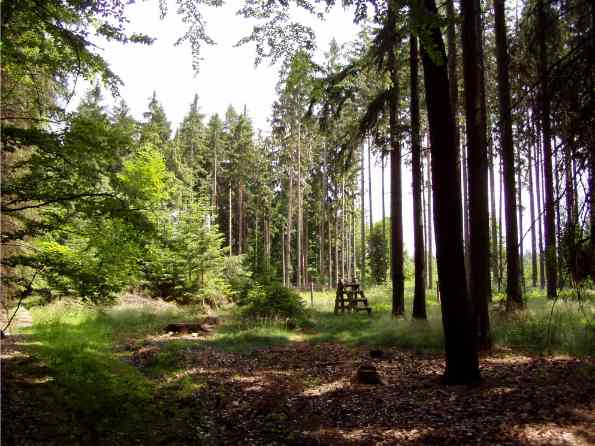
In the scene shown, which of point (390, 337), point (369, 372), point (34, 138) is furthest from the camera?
point (390, 337)

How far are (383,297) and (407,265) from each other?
147 ft

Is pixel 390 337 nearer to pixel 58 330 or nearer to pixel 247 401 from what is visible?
pixel 247 401

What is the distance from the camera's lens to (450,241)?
645 centimetres

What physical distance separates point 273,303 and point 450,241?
953 cm

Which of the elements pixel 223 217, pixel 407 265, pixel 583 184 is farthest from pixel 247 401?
pixel 407 265

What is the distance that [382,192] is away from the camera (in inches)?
1266

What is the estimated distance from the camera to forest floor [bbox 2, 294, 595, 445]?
A: 15.4ft

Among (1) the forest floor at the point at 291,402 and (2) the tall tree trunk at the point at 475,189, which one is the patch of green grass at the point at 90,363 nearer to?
(1) the forest floor at the point at 291,402

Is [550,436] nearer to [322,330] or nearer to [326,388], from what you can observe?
[326,388]

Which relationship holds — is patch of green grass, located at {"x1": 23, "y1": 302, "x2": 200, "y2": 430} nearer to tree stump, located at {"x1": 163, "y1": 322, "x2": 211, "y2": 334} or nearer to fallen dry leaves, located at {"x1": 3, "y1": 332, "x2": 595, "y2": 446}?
fallen dry leaves, located at {"x1": 3, "y1": 332, "x2": 595, "y2": 446}

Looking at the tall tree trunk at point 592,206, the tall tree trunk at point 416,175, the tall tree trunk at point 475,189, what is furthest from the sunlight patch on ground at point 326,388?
the tall tree trunk at point 416,175

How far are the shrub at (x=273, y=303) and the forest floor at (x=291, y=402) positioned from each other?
6.05 m

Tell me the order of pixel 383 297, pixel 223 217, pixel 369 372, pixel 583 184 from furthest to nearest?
pixel 223 217
pixel 383 297
pixel 369 372
pixel 583 184

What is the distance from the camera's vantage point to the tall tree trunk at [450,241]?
642 cm
